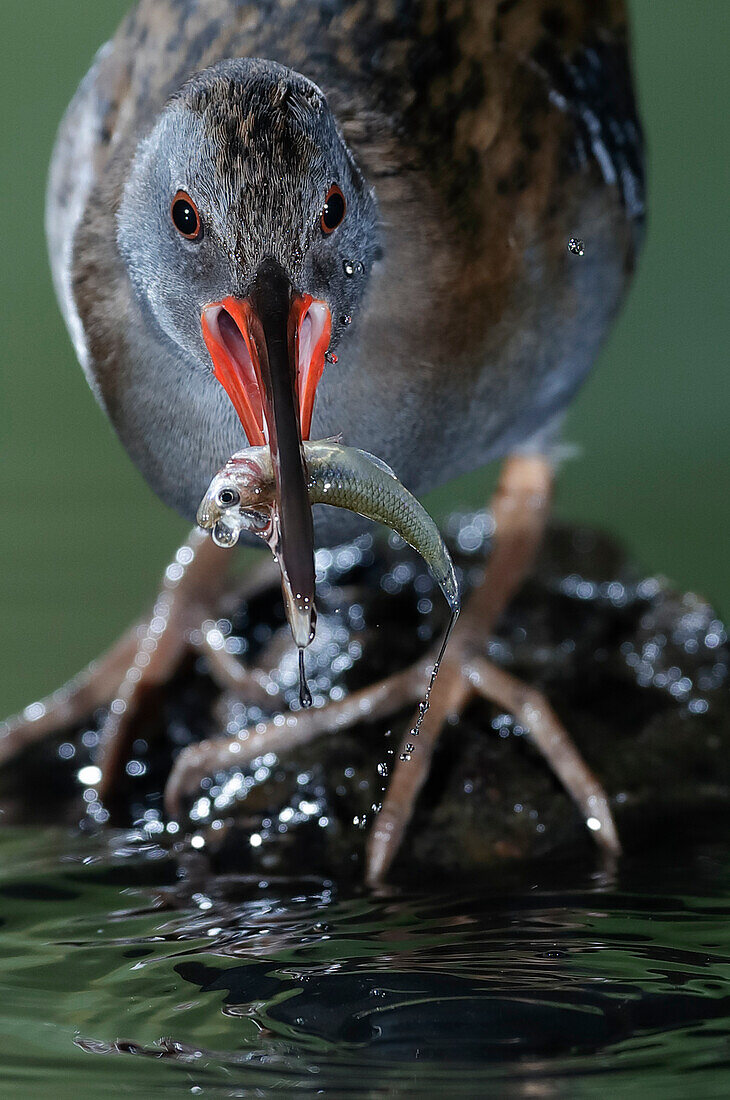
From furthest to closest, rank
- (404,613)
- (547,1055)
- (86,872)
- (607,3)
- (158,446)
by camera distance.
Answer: (404,613) < (607,3) < (86,872) < (158,446) < (547,1055)

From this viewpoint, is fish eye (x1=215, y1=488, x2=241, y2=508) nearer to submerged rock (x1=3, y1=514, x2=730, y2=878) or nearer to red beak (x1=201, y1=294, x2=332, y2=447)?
red beak (x1=201, y1=294, x2=332, y2=447)

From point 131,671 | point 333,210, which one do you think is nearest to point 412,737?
point 131,671

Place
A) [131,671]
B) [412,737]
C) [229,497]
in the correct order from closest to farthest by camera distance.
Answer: [229,497]
[412,737]
[131,671]

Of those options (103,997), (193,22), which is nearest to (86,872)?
(103,997)

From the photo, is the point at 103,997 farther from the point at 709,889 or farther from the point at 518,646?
the point at 518,646

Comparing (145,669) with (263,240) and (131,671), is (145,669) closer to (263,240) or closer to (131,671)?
(131,671)

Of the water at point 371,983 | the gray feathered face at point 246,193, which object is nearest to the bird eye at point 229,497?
the gray feathered face at point 246,193
